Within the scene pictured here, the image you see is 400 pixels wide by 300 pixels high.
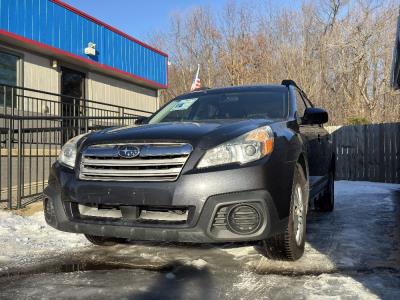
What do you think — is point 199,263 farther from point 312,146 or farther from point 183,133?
point 312,146

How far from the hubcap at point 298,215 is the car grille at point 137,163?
1.12 meters

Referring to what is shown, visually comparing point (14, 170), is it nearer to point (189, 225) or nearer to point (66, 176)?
point (66, 176)

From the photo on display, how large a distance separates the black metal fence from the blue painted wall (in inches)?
56.4

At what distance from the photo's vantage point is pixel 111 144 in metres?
3.68

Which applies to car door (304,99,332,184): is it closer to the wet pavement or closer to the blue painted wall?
the wet pavement

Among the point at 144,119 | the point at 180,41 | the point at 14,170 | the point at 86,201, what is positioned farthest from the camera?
the point at 180,41

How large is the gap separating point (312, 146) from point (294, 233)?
5.03ft

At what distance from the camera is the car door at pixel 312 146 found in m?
4.76

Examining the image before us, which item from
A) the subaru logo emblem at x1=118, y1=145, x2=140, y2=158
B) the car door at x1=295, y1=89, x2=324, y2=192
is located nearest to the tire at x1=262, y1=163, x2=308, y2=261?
the car door at x1=295, y1=89, x2=324, y2=192

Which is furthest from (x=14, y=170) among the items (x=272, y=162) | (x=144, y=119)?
(x=272, y=162)

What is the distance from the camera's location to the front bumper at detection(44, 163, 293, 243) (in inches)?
130

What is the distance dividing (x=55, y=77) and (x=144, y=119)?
335 inches

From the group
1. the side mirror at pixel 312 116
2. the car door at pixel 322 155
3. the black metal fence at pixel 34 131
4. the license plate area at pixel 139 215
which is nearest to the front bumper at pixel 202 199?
the license plate area at pixel 139 215

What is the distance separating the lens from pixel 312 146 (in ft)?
16.8
